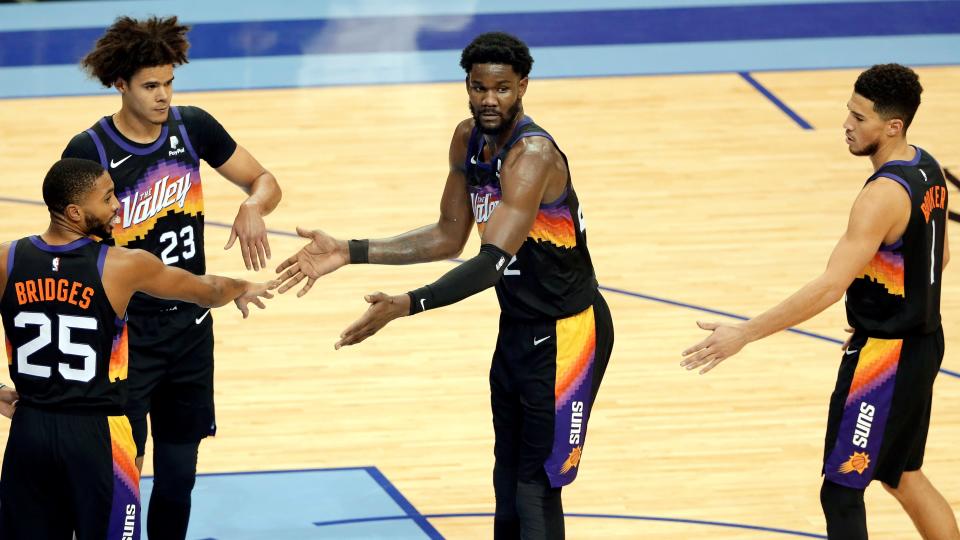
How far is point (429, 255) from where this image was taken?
17.5 ft

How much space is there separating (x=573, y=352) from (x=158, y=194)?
1.46 metres

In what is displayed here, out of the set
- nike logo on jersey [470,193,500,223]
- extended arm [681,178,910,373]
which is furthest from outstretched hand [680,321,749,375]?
nike logo on jersey [470,193,500,223]

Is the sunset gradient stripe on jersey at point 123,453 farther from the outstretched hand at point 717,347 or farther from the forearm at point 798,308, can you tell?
the forearm at point 798,308

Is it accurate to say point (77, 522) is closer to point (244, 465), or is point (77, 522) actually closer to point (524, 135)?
point (524, 135)

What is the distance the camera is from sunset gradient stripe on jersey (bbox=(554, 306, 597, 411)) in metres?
4.98

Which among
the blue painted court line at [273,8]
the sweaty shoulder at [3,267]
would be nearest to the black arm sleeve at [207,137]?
the sweaty shoulder at [3,267]

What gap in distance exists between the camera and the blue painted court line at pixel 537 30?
1450cm

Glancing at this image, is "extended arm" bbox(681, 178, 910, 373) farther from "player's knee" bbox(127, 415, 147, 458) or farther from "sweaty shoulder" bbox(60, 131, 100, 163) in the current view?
"sweaty shoulder" bbox(60, 131, 100, 163)

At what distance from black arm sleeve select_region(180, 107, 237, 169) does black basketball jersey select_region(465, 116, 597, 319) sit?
3.01 feet

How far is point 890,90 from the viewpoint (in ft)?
15.7

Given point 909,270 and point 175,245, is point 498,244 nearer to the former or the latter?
point 175,245

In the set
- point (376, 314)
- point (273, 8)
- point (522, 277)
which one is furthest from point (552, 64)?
point (376, 314)

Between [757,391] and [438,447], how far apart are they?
1641mm

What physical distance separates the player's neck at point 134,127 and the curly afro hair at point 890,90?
2.30 m
